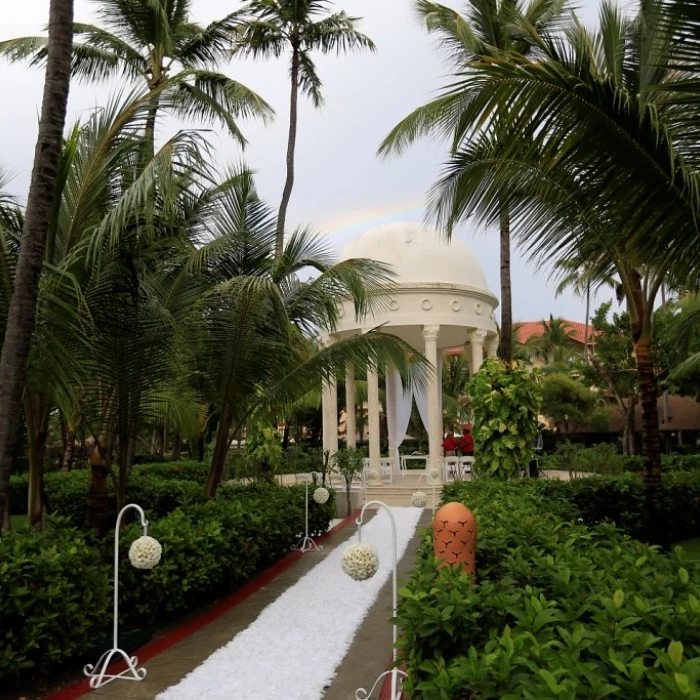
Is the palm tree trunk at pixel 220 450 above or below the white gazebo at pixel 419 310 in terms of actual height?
below

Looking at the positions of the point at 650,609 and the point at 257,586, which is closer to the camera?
the point at 650,609

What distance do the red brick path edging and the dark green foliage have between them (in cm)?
23

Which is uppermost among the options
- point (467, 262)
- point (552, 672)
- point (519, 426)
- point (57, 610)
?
point (467, 262)

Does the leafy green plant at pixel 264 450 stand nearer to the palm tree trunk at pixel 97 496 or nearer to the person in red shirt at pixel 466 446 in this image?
the palm tree trunk at pixel 97 496

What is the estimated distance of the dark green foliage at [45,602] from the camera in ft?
14.8

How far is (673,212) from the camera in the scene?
451cm

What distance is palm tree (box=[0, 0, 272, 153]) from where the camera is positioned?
1280cm

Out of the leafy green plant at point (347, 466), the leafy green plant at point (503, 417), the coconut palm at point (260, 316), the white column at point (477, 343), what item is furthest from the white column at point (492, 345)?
the coconut palm at point (260, 316)

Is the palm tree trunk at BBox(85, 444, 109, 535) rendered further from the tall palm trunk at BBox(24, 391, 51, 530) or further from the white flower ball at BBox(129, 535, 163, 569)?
the white flower ball at BBox(129, 535, 163, 569)

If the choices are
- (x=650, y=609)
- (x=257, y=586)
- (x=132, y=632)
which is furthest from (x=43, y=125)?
(x=257, y=586)

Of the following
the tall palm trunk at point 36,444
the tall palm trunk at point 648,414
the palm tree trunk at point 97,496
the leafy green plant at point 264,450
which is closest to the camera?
the tall palm trunk at point 36,444

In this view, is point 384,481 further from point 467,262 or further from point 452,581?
point 452,581

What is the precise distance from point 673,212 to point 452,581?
2.83 m

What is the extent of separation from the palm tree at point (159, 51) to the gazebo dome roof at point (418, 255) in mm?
5053
